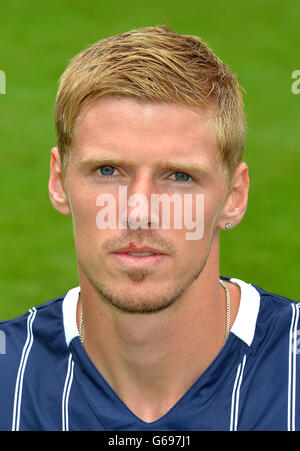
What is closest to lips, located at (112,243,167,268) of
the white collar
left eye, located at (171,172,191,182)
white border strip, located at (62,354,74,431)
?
left eye, located at (171,172,191,182)

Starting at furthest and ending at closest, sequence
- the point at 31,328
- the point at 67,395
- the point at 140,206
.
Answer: the point at 31,328 < the point at 67,395 < the point at 140,206

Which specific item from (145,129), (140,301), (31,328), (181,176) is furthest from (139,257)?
(31,328)

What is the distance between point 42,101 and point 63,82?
301 inches

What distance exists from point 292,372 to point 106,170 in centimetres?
118

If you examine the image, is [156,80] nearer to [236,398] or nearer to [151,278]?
[151,278]

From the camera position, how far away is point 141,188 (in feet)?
13.0

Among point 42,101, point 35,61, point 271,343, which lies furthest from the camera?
point 35,61

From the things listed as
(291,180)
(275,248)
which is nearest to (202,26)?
(291,180)

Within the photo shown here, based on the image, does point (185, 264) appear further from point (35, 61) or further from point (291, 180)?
point (35, 61)

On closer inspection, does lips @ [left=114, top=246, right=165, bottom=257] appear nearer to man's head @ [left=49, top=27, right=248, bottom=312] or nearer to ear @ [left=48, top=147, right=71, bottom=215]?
man's head @ [left=49, top=27, right=248, bottom=312]

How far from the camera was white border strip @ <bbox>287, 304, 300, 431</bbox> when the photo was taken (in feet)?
13.8

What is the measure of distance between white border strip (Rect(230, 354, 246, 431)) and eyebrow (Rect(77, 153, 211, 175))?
89cm

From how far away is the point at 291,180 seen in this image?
1057 cm

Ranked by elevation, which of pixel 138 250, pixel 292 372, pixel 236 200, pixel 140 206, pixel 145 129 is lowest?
pixel 292 372
